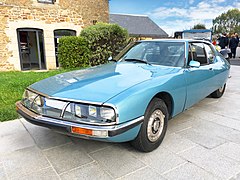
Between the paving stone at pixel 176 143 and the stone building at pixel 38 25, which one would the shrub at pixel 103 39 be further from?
the paving stone at pixel 176 143

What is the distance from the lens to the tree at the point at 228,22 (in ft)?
212

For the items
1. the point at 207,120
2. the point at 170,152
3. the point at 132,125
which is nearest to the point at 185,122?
the point at 207,120

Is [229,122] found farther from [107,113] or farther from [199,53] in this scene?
[107,113]

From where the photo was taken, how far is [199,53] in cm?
391

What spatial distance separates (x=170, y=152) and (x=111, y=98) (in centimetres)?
120

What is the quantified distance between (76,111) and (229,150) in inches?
82.7

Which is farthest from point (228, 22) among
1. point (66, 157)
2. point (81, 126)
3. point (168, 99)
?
point (81, 126)

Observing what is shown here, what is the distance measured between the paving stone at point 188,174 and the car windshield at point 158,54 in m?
1.60

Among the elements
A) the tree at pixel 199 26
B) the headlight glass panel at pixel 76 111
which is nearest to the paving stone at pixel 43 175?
the headlight glass panel at pixel 76 111

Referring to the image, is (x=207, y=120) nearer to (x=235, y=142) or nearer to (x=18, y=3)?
(x=235, y=142)

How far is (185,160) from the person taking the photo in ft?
8.11

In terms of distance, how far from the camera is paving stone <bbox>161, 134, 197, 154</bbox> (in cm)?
275

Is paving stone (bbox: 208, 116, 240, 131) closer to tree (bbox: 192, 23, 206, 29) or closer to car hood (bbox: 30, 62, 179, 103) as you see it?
car hood (bbox: 30, 62, 179, 103)

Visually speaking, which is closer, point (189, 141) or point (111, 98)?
point (111, 98)
